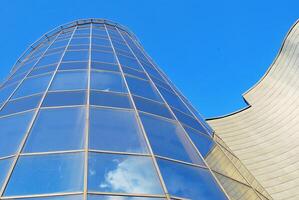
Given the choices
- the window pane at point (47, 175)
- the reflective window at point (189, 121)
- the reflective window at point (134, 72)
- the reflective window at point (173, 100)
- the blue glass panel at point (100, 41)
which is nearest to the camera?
the window pane at point (47, 175)

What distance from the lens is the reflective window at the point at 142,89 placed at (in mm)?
12099

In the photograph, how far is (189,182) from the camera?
820 centimetres

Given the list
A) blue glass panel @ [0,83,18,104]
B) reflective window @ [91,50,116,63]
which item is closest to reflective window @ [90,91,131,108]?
blue glass panel @ [0,83,18,104]

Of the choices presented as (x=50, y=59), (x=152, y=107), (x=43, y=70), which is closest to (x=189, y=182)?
(x=152, y=107)

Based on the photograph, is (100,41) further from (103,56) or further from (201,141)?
(201,141)

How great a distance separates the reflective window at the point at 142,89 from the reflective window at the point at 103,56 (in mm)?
1877

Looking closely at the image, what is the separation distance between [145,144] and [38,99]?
11.6 ft

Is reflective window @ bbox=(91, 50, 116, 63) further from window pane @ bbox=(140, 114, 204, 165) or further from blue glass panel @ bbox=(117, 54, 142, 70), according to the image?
window pane @ bbox=(140, 114, 204, 165)

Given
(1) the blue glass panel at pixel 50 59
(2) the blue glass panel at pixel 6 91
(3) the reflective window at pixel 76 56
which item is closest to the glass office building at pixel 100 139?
(2) the blue glass panel at pixel 6 91

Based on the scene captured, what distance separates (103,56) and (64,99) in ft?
15.9

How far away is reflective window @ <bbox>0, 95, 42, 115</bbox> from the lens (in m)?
10.6

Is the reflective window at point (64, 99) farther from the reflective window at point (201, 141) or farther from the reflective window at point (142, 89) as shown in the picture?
the reflective window at point (201, 141)

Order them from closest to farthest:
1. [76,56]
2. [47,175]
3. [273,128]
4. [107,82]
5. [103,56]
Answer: [47,175], [107,82], [76,56], [103,56], [273,128]

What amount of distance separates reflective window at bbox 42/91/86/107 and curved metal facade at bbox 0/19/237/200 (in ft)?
0.08
